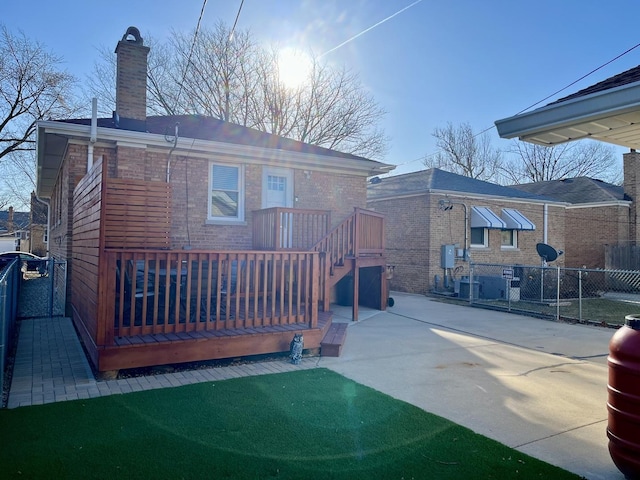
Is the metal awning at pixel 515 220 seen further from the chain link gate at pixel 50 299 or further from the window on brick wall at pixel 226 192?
the chain link gate at pixel 50 299

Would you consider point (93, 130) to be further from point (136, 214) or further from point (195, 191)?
point (136, 214)

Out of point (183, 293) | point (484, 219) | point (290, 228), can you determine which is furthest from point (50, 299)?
point (484, 219)

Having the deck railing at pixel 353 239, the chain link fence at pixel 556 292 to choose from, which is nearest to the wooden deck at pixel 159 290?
the deck railing at pixel 353 239

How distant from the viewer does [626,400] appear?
3.04 meters

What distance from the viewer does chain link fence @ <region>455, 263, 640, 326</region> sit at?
1148cm

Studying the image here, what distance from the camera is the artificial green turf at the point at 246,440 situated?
10.3 ft

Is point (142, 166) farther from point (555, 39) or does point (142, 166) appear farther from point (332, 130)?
point (332, 130)

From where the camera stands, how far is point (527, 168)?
39625 millimetres

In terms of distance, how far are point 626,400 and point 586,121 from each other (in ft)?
7.21

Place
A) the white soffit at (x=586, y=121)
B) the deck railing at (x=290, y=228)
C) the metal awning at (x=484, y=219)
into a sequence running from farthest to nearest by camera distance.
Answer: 1. the metal awning at (x=484, y=219)
2. the deck railing at (x=290, y=228)
3. the white soffit at (x=586, y=121)

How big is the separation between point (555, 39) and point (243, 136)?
8122 mm

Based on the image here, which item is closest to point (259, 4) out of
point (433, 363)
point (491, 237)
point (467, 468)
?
point (433, 363)

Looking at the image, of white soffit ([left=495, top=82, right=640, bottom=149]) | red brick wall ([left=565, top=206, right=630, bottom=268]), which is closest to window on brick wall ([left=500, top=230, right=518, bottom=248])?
red brick wall ([left=565, top=206, right=630, bottom=268])

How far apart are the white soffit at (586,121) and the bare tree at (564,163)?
35.5 meters
